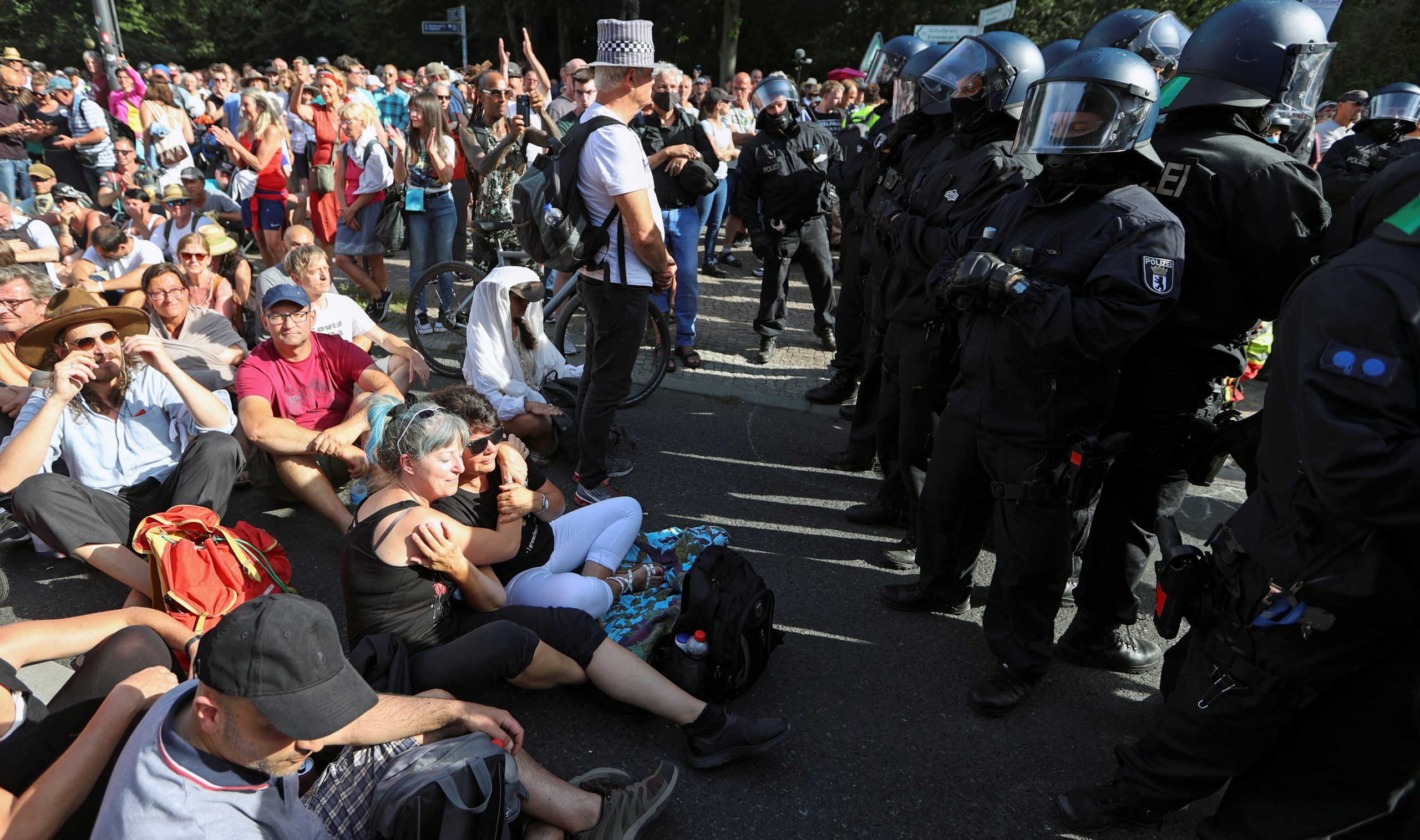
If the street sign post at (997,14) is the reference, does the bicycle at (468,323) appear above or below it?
below

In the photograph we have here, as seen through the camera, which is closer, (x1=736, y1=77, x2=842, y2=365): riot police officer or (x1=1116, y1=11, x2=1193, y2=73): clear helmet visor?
(x1=1116, y1=11, x2=1193, y2=73): clear helmet visor

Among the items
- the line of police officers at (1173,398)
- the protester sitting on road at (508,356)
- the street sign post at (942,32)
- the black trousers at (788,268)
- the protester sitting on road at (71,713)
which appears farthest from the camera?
the street sign post at (942,32)

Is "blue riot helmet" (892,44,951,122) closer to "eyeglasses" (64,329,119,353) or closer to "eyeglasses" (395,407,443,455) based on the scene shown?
"eyeglasses" (395,407,443,455)

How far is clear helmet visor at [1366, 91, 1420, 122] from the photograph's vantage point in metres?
5.75

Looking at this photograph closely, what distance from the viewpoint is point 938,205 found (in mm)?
3705

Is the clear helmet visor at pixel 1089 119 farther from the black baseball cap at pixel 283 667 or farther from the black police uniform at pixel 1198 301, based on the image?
the black baseball cap at pixel 283 667

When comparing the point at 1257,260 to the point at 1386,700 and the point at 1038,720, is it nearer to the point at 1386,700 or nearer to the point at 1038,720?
the point at 1386,700

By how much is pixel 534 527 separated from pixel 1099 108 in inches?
95.4

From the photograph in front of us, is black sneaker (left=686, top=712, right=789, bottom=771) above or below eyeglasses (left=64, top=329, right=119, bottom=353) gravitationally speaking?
below

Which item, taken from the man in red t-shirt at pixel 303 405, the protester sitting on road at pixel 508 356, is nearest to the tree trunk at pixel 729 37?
the protester sitting on road at pixel 508 356

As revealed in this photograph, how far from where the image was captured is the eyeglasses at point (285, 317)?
12.8 feet

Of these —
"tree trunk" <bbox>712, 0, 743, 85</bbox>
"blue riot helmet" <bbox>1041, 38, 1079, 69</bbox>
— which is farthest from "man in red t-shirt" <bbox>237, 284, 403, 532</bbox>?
"tree trunk" <bbox>712, 0, 743, 85</bbox>

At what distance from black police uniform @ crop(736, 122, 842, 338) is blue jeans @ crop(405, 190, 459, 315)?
2543 mm

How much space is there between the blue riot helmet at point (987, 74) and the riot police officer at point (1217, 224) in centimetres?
83
